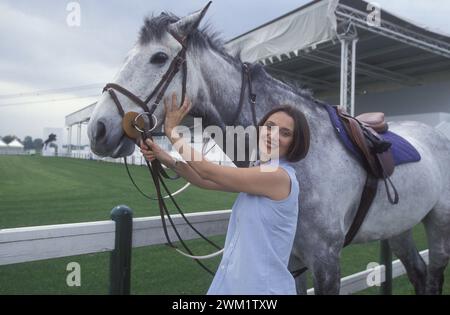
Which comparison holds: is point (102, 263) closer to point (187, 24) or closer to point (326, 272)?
point (326, 272)

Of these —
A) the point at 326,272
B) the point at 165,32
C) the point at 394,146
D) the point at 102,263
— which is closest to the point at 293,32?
the point at 102,263

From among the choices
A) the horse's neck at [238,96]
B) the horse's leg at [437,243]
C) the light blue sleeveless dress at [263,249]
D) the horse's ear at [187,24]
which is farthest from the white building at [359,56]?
the horse's leg at [437,243]

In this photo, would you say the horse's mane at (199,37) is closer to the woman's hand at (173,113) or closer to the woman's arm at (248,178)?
the woman's hand at (173,113)

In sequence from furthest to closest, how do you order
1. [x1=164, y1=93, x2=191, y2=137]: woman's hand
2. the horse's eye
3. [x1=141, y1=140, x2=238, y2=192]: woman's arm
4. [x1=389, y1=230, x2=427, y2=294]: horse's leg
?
[x1=389, y1=230, x2=427, y2=294]: horse's leg < the horse's eye < [x1=164, y1=93, x2=191, y2=137]: woman's hand < [x1=141, y1=140, x2=238, y2=192]: woman's arm

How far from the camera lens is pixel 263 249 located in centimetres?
150

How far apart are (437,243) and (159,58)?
2680mm

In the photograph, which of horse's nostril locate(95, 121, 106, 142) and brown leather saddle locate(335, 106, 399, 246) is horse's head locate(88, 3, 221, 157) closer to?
horse's nostril locate(95, 121, 106, 142)

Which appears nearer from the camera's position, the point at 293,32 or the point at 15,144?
the point at 293,32

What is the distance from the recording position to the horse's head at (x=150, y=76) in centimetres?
183

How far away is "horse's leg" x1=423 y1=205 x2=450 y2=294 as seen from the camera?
3.04m

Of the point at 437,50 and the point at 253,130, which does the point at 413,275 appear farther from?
the point at 437,50

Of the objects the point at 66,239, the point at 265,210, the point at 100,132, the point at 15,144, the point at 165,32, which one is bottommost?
the point at 66,239

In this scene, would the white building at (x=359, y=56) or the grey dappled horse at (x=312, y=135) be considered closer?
the grey dappled horse at (x=312, y=135)

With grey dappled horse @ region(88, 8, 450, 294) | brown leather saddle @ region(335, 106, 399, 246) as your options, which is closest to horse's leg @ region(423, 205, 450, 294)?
grey dappled horse @ region(88, 8, 450, 294)
